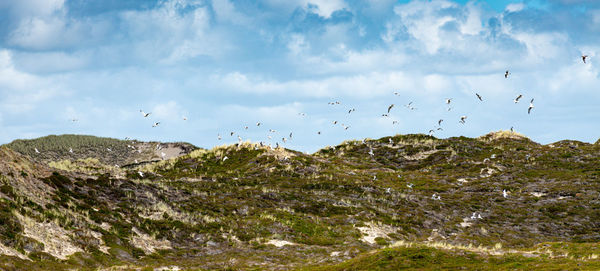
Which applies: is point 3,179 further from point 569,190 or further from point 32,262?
point 569,190

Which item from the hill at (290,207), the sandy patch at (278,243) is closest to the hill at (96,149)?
the hill at (290,207)

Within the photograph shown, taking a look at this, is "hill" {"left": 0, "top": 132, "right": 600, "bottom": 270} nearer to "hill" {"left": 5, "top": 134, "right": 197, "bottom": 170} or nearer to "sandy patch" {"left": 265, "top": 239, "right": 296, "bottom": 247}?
"sandy patch" {"left": 265, "top": 239, "right": 296, "bottom": 247}

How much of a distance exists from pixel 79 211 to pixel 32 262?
531 inches

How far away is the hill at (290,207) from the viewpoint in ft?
146

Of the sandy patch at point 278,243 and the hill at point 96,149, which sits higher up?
the hill at point 96,149

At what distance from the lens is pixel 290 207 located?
231 ft

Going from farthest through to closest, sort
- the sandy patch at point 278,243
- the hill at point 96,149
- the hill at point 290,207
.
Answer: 1. the hill at point 96,149
2. the sandy patch at point 278,243
3. the hill at point 290,207

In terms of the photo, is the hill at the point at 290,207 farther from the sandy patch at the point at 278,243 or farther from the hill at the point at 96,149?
the hill at the point at 96,149

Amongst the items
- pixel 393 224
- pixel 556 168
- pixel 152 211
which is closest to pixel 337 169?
pixel 393 224

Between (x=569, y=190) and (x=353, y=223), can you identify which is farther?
(x=569, y=190)

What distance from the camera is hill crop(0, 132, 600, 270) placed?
1750 inches

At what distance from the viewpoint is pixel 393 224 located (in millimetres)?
66562

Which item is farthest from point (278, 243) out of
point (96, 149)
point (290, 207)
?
point (96, 149)

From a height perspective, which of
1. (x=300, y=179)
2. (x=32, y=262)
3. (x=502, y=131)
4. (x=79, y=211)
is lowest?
(x=32, y=262)
